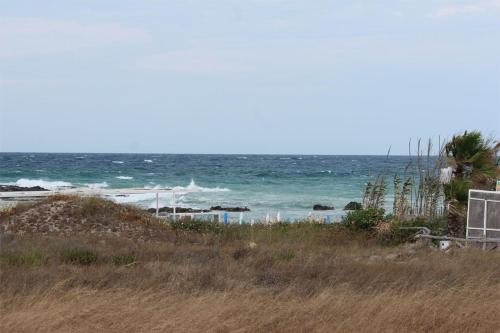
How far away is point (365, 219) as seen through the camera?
1764 centimetres

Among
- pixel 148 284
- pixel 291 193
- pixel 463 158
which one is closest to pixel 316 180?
pixel 291 193

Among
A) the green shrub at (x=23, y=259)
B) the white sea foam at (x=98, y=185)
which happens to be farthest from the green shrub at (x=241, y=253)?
the white sea foam at (x=98, y=185)

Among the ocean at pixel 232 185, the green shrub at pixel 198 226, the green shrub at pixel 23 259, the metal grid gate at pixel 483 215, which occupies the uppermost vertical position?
the metal grid gate at pixel 483 215

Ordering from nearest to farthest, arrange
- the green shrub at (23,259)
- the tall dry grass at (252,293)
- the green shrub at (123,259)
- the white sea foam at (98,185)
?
the tall dry grass at (252,293) < the green shrub at (23,259) < the green shrub at (123,259) < the white sea foam at (98,185)

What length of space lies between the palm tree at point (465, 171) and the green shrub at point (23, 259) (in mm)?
9250

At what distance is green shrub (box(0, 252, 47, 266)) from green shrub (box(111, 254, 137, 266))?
1.11 metres

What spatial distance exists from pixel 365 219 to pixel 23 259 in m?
8.90

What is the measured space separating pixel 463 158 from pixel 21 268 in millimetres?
11032

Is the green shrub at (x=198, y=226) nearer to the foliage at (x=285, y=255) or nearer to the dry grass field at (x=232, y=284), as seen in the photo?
the dry grass field at (x=232, y=284)

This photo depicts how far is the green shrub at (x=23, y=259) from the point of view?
1122cm

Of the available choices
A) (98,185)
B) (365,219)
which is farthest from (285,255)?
(98,185)

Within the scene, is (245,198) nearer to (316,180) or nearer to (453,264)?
(316,180)

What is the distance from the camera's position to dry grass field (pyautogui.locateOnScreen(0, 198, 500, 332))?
6902 millimetres

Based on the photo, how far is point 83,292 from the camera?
8203mm
